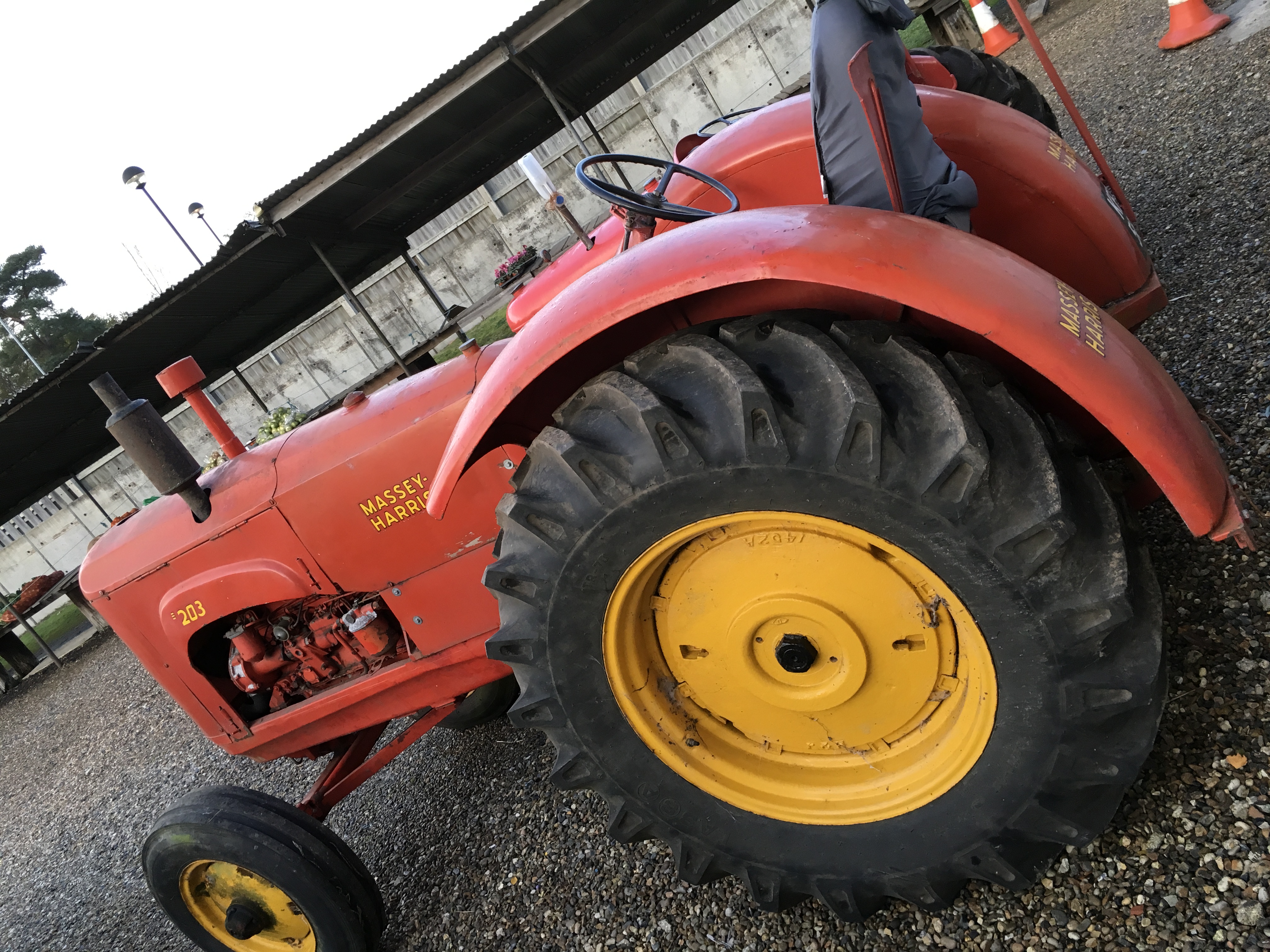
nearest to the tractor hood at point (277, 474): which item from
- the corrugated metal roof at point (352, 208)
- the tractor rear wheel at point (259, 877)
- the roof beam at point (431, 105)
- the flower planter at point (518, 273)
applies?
the tractor rear wheel at point (259, 877)

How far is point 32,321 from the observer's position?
2312 centimetres

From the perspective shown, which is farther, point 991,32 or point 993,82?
point 991,32

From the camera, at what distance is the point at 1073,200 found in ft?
6.30

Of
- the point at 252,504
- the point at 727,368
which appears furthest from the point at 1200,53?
the point at 252,504

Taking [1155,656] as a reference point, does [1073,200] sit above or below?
above

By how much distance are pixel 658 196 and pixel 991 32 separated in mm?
8522

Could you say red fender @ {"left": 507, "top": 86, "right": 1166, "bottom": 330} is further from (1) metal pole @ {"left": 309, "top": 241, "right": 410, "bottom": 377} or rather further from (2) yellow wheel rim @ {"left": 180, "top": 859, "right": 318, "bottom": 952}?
(1) metal pole @ {"left": 309, "top": 241, "right": 410, "bottom": 377}

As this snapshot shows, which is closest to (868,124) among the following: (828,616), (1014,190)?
(1014,190)

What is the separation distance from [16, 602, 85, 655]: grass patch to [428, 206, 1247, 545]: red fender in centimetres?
1127

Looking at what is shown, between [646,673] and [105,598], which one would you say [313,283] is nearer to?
[105,598]

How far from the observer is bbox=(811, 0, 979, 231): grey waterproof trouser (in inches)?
65.9

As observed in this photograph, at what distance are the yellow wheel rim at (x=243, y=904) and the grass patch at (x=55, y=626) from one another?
9685 millimetres

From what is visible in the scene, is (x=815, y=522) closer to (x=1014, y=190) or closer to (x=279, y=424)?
(x=1014, y=190)

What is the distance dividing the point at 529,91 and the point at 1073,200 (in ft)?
22.5
